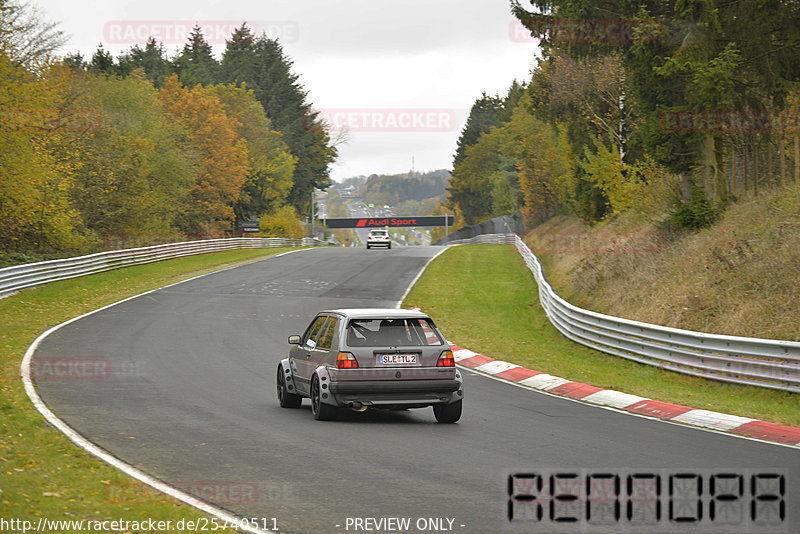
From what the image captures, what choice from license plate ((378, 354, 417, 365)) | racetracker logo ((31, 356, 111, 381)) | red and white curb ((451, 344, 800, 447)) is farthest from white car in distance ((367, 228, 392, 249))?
license plate ((378, 354, 417, 365))

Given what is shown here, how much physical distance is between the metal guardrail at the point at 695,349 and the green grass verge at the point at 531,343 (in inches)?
7.4

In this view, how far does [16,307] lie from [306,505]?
22.4 metres

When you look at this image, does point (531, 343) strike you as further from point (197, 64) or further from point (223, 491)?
point (197, 64)

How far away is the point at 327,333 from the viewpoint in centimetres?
1209

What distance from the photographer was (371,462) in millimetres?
8906

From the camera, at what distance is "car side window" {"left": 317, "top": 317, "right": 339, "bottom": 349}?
11867 mm

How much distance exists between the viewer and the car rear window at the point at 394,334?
1148 centimetres

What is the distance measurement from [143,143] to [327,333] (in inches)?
1843

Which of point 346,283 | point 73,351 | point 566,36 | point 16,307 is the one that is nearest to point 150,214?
point 346,283

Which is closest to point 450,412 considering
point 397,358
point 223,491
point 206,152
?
point 397,358

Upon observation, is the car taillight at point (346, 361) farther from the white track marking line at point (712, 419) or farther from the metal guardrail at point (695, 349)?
the metal guardrail at point (695, 349)

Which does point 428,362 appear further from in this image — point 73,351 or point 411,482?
point 73,351

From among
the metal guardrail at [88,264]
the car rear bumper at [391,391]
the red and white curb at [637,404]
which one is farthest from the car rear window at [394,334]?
the metal guardrail at [88,264]

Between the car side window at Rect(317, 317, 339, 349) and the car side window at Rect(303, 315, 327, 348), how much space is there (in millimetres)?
228
